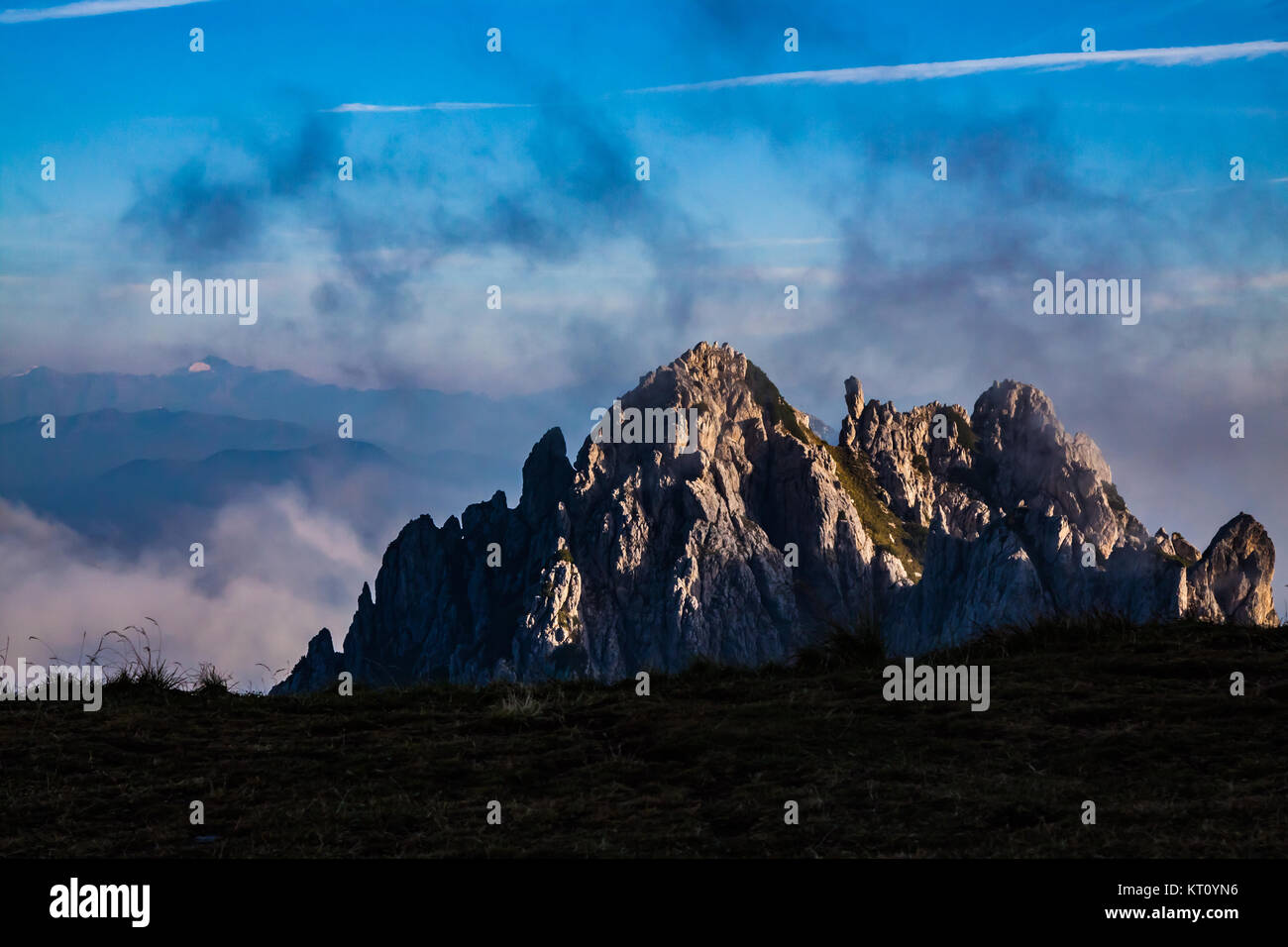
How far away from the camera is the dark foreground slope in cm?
845

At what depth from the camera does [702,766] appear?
10531 mm

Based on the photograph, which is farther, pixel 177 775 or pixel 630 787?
pixel 177 775

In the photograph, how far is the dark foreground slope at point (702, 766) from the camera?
8453 millimetres

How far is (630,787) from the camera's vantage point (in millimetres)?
10023
